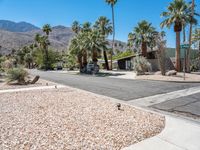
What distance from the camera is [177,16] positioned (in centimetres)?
2580

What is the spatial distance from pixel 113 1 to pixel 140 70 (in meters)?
25.1

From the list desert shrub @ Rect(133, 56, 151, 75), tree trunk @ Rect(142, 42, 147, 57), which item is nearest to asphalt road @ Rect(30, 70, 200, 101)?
desert shrub @ Rect(133, 56, 151, 75)

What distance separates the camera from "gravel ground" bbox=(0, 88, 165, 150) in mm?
4559

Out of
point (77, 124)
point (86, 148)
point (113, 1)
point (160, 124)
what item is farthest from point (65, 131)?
point (113, 1)

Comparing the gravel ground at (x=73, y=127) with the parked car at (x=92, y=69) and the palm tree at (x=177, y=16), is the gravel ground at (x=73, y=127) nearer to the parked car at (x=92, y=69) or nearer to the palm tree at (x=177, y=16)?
the palm tree at (x=177, y=16)

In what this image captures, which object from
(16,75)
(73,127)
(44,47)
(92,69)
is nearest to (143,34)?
(92,69)

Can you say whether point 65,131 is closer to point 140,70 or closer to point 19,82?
point 19,82

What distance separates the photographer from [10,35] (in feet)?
582

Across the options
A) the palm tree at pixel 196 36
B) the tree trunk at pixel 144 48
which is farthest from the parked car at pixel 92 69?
the palm tree at pixel 196 36

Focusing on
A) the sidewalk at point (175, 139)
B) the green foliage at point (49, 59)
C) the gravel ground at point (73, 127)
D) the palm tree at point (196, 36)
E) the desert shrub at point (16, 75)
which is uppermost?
the palm tree at point (196, 36)

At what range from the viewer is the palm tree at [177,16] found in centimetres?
2575

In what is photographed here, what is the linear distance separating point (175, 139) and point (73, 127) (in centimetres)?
264

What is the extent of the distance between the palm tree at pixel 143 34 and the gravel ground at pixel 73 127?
29536mm

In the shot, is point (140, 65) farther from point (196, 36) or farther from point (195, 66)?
point (196, 36)
